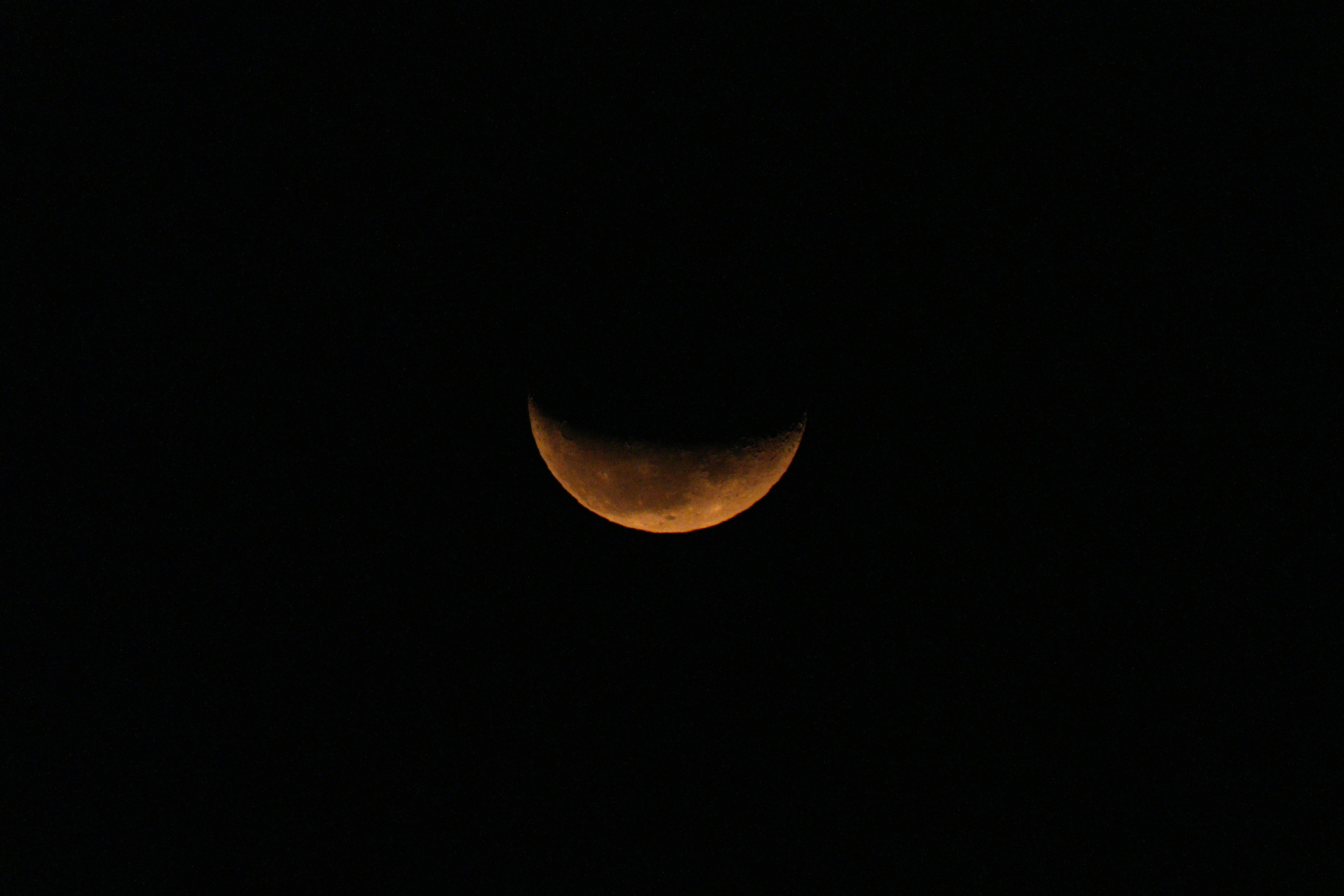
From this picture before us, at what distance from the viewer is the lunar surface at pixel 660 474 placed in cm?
189

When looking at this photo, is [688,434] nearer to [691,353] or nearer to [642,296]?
[691,353]

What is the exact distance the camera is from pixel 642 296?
1.75m

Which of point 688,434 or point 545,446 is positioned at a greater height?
point 545,446

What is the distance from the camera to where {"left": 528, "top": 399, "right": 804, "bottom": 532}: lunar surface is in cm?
189

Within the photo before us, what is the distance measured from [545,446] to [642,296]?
0.63 metres

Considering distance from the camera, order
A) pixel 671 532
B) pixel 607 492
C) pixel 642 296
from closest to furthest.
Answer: pixel 642 296 < pixel 607 492 < pixel 671 532

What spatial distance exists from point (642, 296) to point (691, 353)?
0.20 m

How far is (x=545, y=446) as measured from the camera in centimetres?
210

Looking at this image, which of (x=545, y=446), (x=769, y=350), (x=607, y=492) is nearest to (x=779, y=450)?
(x=769, y=350)

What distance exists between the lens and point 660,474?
6.27ft

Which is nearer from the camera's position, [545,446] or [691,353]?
[691,353]

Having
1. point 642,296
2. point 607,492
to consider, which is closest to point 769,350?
point 642,296

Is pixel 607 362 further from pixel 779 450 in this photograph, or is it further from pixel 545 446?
pixel 779 450

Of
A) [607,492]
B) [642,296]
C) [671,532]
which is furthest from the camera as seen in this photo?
[671,532]
